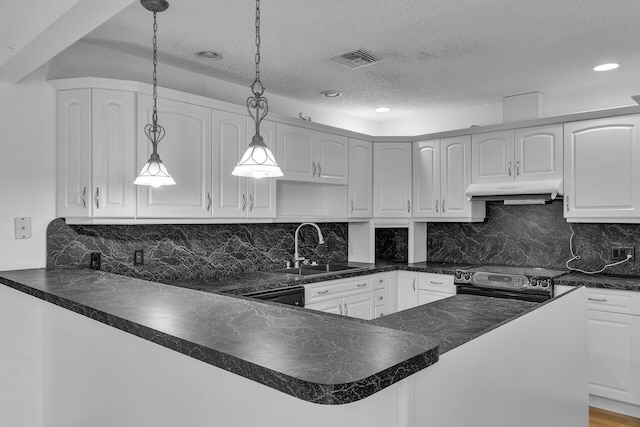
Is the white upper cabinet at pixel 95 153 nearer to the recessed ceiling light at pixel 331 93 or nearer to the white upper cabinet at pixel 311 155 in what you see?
the white upper cabinet at pixel 311 155

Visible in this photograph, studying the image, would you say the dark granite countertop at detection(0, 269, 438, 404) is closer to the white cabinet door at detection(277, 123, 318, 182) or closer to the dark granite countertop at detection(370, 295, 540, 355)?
the dark granite countertop at detection(370, 295, 540, 355)

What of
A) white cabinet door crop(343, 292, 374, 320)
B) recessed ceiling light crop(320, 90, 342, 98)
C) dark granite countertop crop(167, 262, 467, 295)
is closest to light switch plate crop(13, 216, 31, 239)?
dark granite countertop crop(167, 262, 467, 295)

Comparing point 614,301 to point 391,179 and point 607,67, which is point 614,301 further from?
point 391,179

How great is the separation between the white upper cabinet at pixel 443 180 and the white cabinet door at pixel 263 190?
5.45ft

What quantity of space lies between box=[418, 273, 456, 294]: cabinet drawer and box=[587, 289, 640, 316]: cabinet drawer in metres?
1.09

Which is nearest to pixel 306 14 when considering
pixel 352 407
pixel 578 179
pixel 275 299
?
pixel 275 299

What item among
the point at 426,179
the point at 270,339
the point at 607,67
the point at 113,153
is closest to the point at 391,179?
the point at 426,179

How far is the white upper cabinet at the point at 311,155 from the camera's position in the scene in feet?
12.4

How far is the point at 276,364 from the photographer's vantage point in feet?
3.22

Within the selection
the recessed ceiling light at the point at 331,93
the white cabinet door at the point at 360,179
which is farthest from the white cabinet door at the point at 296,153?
the white cabinet door at the point at 360,179

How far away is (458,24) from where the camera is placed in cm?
261

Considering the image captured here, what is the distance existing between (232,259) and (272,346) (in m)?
2.63

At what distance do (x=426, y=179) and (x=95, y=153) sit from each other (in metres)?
3.06

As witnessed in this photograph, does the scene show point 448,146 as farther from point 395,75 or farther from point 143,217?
point 143,217
